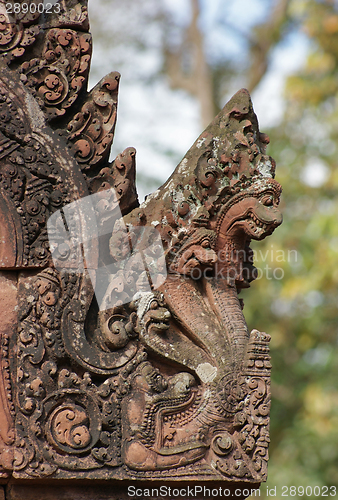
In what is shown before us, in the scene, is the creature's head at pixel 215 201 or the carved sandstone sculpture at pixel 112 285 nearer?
the carved sandstone sculpture at pixel 112 285

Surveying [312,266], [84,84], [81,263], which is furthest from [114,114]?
[312,266]

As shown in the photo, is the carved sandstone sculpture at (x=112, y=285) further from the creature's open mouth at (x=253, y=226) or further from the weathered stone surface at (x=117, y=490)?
the weathered stone surface at (x=117, y=490)

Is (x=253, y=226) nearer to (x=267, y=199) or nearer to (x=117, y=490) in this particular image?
(x=267, y=199)

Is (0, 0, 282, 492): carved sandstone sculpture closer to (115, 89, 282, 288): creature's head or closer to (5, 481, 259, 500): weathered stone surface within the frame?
(115, 89, 282, 288): creature's head

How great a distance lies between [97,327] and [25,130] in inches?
41.8

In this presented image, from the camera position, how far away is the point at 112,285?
306 centimetres

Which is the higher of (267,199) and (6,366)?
(267,199)

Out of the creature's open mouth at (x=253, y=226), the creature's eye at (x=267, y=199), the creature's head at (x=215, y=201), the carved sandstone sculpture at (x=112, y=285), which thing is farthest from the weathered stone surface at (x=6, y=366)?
the creature's eye at (x=267, y=199)

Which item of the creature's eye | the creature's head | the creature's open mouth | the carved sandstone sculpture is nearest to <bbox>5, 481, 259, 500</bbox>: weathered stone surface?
the carved sandstone sculpture

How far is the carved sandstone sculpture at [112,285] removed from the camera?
2.81 m

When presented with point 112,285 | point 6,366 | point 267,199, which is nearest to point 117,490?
point 6,366

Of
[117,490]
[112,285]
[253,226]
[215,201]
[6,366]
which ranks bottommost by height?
[117,490]

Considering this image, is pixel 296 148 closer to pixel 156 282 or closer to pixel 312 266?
pixel 312 266

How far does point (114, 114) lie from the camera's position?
3.23 meters
